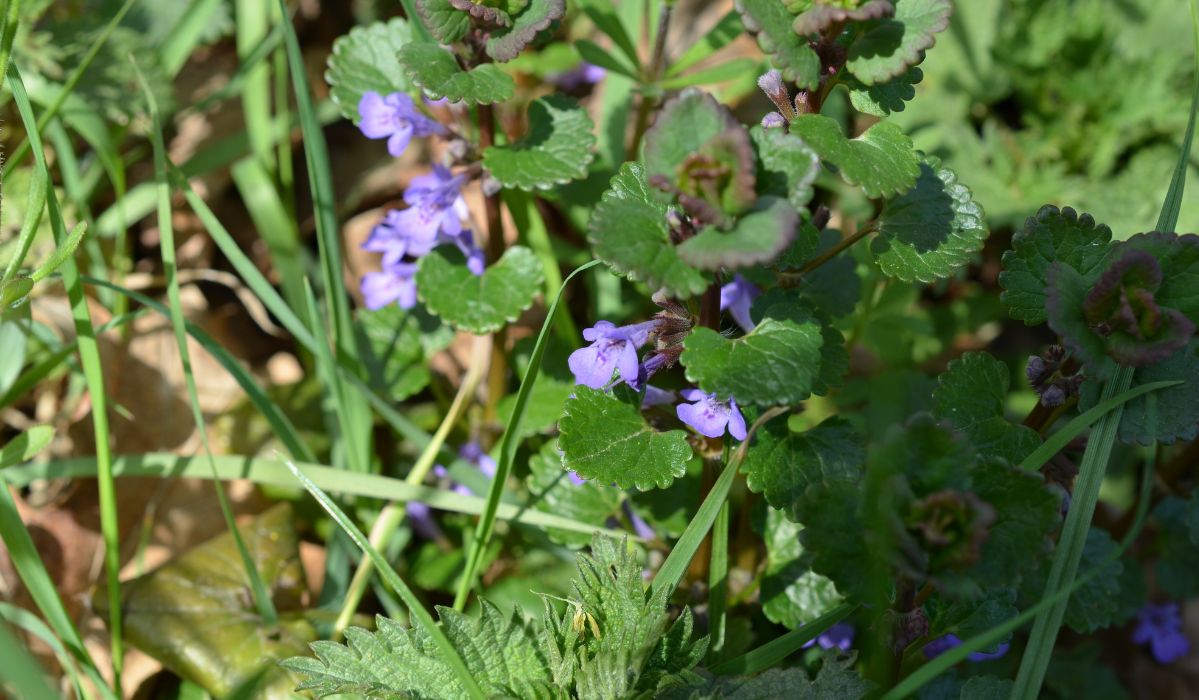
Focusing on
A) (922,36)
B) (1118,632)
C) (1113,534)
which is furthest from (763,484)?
(1118,632)

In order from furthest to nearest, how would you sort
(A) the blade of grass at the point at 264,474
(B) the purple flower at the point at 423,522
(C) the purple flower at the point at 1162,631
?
(C) the purple flower at the point at 1162,631 → (B) the purple flower at the point at 423,522 → (A) the blade of grass at the point at 264,474

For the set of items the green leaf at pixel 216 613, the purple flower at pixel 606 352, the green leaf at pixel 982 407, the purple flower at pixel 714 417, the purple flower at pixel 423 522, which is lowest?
the purple flower at pixel 423 522

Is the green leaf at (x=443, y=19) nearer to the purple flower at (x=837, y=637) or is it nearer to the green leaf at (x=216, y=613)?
the green leaf at (x=216, y=613)

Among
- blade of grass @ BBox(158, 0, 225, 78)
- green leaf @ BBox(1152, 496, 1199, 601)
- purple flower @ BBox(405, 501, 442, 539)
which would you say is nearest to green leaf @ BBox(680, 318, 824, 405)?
purple flower @ BBox(405, 501, 442, 539)

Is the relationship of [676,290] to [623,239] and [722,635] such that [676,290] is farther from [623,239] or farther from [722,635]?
[722,635]

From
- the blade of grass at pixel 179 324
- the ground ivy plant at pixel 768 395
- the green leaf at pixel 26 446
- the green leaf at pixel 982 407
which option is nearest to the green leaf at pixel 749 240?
the ground ivy plant at pixel 768 395
